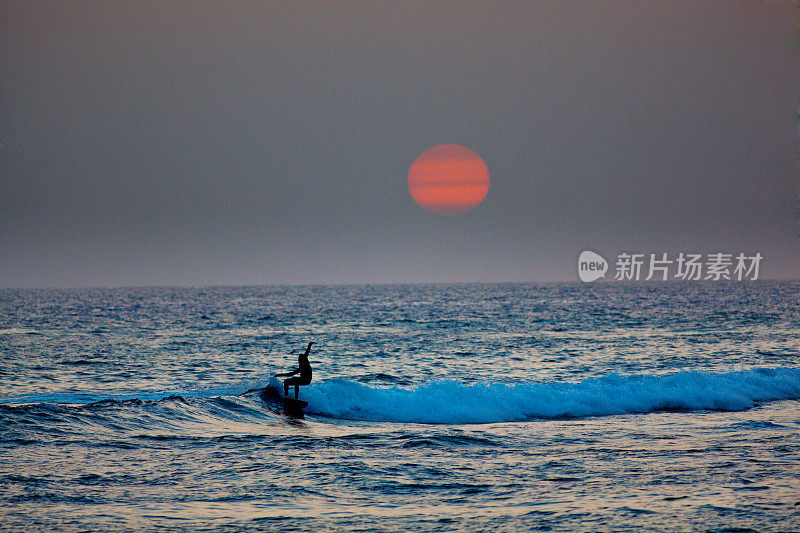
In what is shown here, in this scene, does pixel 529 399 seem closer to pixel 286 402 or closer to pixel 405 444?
pixel 286 402

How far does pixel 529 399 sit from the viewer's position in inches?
920

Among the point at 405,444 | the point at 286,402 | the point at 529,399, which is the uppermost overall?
the point at 529,399

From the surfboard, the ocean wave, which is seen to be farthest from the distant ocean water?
the surfboard

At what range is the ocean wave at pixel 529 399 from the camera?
22.0m

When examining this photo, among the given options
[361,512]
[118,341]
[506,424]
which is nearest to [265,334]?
[118,341]

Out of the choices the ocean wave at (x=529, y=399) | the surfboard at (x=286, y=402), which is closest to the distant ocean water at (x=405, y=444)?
the ocean wave at (x=529, y=399)

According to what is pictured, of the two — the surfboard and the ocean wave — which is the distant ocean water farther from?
the surfboard

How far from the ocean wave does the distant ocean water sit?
0.09 m

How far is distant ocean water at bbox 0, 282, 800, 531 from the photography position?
11.1 metres

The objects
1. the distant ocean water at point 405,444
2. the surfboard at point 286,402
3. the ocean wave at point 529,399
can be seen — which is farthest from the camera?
the ocean wave at point 529,399

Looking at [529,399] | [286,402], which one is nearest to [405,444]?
[286,402]

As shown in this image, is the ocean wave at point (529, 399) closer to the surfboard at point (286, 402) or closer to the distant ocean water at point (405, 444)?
the distant ocean water at point (405, 444)

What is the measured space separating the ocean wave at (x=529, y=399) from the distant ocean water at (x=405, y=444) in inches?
3.4

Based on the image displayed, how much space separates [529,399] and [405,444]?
803 centimetres
